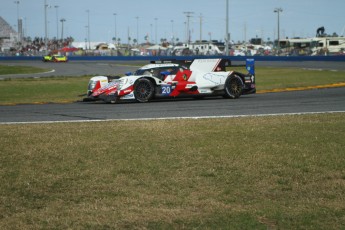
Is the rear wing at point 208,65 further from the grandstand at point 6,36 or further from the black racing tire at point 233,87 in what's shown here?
the grandstand at point 6,36

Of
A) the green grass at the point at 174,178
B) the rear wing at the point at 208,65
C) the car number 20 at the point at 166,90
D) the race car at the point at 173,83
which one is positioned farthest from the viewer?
the rear wing at the point at 208,65

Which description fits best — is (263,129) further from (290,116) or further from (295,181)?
(295,181)

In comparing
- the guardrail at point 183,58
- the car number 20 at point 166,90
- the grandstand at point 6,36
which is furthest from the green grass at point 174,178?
the grandstand at point 6,36

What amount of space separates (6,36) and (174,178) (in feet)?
385

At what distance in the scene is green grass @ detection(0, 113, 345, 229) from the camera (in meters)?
5.39

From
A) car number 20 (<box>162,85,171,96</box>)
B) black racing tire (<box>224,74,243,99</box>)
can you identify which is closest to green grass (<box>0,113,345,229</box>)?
car number 20 (<box>162,85,171,96</box>)

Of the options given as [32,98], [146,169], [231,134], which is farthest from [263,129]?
[32,98]

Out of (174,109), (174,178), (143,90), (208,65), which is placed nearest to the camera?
(174,178)

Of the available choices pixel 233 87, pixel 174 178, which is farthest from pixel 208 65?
pixel 174 178

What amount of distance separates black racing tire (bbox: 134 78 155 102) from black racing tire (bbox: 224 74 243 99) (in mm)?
2320

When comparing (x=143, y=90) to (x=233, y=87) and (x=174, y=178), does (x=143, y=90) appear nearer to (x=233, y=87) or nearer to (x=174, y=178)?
(x=233, y=87)

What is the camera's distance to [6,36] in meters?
118

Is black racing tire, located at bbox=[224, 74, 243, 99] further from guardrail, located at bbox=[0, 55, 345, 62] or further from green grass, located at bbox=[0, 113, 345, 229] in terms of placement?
guardrail, located at bbox=[0, 55, 345, 62]

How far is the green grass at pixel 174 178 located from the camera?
539cm
